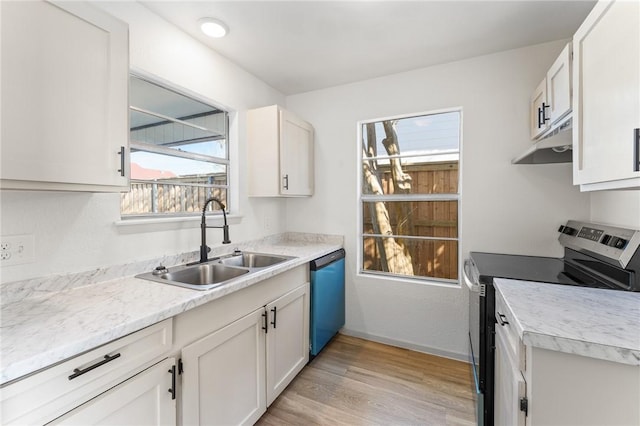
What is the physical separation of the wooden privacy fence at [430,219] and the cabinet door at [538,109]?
23.2 inches

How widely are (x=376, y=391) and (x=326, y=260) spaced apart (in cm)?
101

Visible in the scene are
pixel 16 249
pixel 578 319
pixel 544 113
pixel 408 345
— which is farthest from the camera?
pixel 408 345

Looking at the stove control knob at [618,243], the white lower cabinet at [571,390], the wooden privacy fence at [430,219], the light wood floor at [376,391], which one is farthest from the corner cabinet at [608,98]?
the light wood floor at [376,391]

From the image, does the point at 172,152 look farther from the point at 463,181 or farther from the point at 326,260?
the point at 463,181

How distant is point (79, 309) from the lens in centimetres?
108

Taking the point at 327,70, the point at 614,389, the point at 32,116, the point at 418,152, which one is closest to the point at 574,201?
the point at 418,152

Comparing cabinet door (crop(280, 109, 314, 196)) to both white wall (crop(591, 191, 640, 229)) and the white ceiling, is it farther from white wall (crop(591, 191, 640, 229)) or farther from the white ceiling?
white wall (crop(591, 191, 640, 229))

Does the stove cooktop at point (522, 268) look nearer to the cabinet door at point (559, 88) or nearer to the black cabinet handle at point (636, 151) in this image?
the black cabinet handle at point (636, 151)

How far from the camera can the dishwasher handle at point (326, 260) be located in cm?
218

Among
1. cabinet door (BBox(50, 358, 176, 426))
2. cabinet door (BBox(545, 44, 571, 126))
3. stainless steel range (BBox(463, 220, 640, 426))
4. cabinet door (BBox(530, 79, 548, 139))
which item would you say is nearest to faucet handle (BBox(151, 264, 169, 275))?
cabinet door (BBox(50, 358, 176, 426))

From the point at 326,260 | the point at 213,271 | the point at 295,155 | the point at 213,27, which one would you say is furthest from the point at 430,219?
the point at 213,27

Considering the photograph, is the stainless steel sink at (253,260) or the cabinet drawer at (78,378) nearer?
the cabinet drawer at (78,378)

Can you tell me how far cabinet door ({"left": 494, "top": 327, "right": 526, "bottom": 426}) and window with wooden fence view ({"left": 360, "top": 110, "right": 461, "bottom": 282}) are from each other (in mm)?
1138

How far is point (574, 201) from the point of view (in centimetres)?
199
